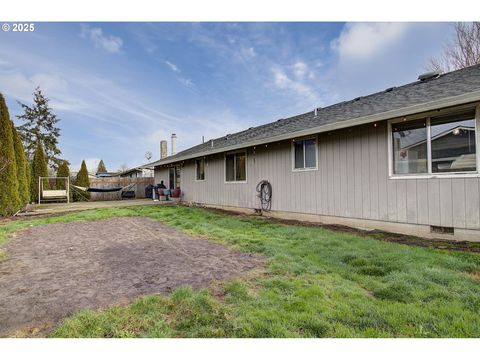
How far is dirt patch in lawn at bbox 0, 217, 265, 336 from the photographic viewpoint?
7.56ft

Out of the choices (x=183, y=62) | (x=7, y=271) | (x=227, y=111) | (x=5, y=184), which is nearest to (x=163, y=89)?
(x=183, y=62)

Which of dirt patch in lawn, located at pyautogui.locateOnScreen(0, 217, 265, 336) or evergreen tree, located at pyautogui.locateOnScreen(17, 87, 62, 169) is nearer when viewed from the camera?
dirt patch in lawn, located at pyautogui.locateOnScreen(0, 217, 265, 336)

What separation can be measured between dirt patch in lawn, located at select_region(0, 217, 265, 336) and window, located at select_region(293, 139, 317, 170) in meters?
3.48

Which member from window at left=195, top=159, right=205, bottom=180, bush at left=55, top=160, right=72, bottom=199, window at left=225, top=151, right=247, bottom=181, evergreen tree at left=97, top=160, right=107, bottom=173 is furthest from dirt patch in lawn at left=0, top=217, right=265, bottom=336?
evergreen tree at left=97, top=160, right=107, bottom=173

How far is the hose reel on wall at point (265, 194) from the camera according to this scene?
795 cm

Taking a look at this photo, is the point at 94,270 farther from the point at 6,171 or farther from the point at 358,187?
the point at 6,171

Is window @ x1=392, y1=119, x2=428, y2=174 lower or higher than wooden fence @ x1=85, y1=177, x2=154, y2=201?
higher

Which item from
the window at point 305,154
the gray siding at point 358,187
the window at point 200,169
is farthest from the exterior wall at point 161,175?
the window at point 305,154

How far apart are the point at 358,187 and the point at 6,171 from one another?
10648 mm

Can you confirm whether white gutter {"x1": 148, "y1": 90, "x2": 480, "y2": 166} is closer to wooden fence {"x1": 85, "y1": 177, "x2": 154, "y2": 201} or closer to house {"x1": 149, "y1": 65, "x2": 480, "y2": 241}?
house {"x1": 149, "y1": 65, "x2": 480, "y2": 241}

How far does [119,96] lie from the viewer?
28.9ft

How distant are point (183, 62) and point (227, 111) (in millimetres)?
5817
